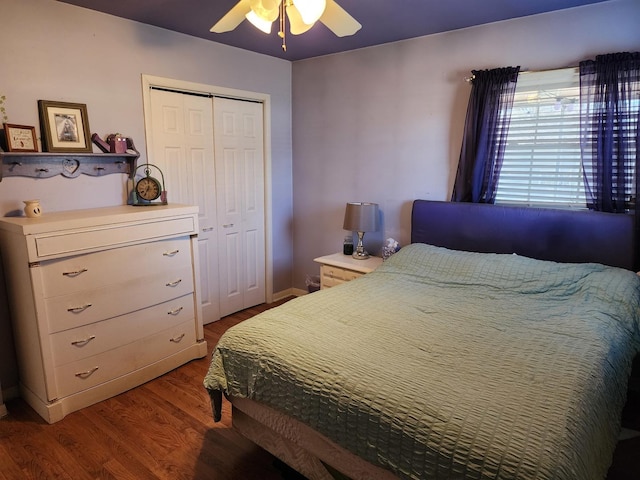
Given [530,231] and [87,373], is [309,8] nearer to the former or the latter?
[530,231]

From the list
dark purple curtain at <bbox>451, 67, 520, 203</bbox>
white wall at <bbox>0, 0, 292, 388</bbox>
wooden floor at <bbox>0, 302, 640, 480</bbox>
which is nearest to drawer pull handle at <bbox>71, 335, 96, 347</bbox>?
wooden floor at <bbox>0, 302, 640, 480</bbox>

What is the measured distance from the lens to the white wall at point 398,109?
9.02 ft

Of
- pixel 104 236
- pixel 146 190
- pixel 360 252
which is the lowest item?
pixel 360 252

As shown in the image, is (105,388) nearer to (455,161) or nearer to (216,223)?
(216,223)

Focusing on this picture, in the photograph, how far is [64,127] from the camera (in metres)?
2.69

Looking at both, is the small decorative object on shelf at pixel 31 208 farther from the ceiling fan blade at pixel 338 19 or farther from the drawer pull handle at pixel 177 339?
the ceiling fan blade at pixel 338 19

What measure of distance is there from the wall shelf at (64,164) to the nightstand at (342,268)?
1.73 meters

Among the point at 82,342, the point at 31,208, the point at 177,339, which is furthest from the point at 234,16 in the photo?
the point at 177,339

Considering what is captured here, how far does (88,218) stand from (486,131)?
2.72m

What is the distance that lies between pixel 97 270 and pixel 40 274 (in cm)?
30

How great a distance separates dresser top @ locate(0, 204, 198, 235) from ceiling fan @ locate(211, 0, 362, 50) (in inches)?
49.3

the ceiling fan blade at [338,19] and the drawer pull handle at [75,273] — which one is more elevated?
the ceiling fan blade at [338,19]

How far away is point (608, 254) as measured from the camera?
261 cm

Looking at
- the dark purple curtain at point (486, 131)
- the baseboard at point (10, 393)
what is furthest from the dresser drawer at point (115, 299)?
the dark purple curtain at point (486, 131)
